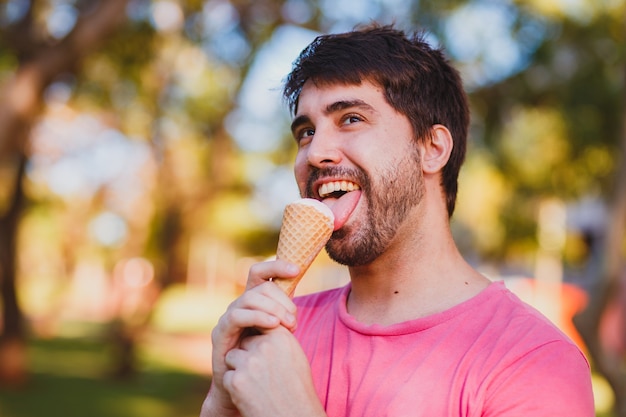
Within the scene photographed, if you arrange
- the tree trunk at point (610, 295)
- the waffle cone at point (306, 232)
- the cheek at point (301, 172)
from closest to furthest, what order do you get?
1. the waffle cone at point (306, 232)
2. the cheek at point (301, 172)
3. the tree trunk at point (610, 295)

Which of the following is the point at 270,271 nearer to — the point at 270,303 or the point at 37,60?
the point at 270,303

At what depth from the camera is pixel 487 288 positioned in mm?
2146

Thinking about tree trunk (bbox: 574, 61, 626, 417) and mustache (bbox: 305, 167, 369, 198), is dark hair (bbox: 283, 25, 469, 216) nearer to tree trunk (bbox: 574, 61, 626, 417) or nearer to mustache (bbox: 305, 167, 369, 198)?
mustache (bbox: 305, 167, 369, 198)

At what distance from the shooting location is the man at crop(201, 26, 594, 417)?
1.87 m

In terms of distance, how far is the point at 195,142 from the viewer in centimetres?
1512

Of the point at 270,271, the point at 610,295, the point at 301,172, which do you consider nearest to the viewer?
the point at 270,271

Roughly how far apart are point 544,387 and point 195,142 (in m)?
13.7

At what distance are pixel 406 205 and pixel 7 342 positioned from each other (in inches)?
469

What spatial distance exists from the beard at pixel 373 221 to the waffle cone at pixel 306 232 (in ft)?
0.37

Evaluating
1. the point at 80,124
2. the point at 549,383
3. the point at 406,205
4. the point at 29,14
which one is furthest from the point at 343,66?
the point at 80,124

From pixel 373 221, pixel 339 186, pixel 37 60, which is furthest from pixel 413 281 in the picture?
pixel 37 60

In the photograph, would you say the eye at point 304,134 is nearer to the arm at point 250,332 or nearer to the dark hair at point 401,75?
the dark hair at point 401,75

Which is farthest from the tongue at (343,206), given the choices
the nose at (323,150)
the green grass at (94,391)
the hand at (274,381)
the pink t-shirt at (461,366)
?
the green grass at (94,391)

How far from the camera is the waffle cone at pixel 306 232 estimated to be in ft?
6.77
